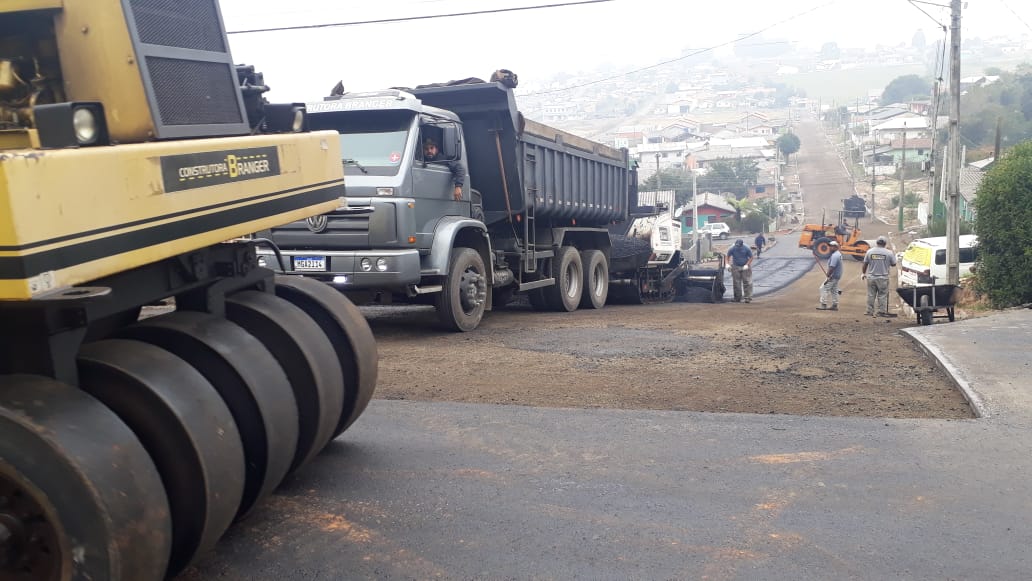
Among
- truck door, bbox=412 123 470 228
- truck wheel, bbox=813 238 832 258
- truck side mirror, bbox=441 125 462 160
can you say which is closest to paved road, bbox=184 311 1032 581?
truck door, bbox=412 123 470 228

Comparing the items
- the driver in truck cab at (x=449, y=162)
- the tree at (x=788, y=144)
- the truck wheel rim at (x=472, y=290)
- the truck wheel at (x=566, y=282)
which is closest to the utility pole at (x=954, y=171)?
the truck wheel at (x=566, y=282)

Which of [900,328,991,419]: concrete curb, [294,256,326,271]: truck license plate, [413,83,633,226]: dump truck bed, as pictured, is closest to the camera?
[900,328,991,419]: concrete curb

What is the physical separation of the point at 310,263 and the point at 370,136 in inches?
65.9

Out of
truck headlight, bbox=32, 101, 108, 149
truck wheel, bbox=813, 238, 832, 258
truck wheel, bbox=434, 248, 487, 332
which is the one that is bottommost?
truck wheel, bbox=813, 238, 832, 258

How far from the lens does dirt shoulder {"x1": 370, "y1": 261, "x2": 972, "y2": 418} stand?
6.96 metres

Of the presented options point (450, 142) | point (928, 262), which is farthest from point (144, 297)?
point (928, 262)

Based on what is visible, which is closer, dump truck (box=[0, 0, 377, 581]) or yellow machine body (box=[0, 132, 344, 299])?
yellow machine body (box=[0, 132, 344, 299])

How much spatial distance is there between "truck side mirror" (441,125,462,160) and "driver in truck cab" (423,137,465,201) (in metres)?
0.09

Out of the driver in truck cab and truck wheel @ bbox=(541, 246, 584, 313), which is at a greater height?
the driver in truck cab

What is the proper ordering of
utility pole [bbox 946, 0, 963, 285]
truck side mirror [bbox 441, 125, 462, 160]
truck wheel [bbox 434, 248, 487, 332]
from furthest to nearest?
utility pole [bbox 946, 0, 963, 285], truck wheel [bbox 434, 248, 487, 332], truck side mirror [bbox 441, 125, 462, 160]

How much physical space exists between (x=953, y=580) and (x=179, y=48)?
13.4 ft

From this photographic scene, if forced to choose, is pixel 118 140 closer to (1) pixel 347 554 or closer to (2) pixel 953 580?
(1) pixel 347 554

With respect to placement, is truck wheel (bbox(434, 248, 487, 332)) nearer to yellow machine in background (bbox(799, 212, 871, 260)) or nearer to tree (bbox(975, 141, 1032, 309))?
tree (bbox(975, 141, 1032, 309))

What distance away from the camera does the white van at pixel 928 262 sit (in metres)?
22.0
